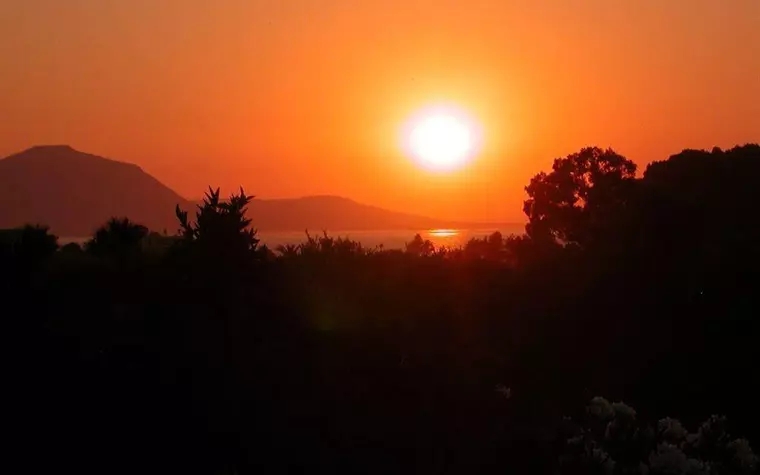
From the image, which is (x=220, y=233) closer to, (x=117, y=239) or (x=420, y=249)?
(x=117, y=239)

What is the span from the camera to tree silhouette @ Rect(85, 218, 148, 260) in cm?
2275

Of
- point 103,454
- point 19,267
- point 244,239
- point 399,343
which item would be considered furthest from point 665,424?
point 19,267

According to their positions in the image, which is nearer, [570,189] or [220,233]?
[220,233]

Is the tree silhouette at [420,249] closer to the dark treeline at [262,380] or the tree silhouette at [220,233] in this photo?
the dark treeline at [262,380]

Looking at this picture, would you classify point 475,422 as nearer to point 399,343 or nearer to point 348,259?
point 399,343

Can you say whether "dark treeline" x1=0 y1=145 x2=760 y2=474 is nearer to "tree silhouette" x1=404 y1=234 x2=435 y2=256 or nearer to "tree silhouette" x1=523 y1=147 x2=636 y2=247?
"tree silhouette" x1=404 y1=234 x2=435 y2=256

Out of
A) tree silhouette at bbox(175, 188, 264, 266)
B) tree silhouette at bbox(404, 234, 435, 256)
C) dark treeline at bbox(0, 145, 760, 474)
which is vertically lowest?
dark treeline at bbox(0, 145, 760, 474)

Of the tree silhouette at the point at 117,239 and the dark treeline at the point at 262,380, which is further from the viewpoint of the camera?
the tree silhouette at the point at 117,239

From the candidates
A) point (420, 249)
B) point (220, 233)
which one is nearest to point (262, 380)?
point (220, 233)

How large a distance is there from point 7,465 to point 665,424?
1007cm

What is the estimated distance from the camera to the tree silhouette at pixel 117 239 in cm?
2275

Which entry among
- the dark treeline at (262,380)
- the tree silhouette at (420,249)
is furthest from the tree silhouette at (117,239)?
the tree silhouette at (420,249)

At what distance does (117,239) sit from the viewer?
23.8 m

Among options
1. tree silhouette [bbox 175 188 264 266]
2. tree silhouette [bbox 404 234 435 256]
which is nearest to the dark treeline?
tree silhouette [bbox 175 188 264 266]
